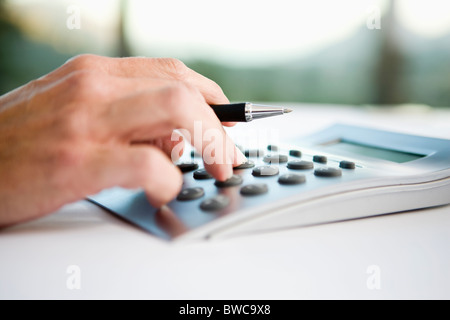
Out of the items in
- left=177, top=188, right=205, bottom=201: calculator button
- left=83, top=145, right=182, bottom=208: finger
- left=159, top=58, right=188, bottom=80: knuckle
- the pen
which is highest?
left=159, top=58, right=188, bottom=80: knuckle

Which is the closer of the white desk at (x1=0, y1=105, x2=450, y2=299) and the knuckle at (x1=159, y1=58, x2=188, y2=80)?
the white desk at (x1=0, y1=105, x2=450, y2=299)

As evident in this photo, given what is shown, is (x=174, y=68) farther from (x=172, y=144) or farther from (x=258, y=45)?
(x=258, y=45)

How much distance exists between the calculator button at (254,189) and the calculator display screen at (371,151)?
0.21 metres

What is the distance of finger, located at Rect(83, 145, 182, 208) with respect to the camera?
332 mm

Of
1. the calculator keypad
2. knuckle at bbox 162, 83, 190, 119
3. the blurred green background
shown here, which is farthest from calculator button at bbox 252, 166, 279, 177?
the blurred green background

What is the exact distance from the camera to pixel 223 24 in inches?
99.6

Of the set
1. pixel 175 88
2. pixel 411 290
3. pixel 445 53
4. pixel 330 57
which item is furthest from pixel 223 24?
pixel 411 290

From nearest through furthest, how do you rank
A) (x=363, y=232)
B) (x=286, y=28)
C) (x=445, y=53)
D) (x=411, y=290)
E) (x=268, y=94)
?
(x=411, y=290), (x=363, y=232), (x=445, y=53), (x=286, y=28), (x=268, y=94)

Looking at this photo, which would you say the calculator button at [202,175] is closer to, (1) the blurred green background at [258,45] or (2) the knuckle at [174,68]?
(2) the knuckle at [174,68]

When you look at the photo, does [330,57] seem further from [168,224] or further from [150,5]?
[168,224]

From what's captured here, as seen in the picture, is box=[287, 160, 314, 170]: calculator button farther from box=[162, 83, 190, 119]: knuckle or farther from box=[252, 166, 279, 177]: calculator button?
box=[162, 83, 190, 119]: knuckle

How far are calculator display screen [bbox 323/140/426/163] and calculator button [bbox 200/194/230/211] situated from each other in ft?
0.82

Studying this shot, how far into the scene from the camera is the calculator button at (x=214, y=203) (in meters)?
0.33

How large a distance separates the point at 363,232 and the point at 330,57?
2.43 meters
